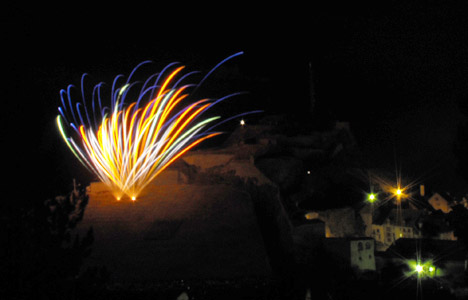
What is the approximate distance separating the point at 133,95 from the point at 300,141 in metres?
16.6

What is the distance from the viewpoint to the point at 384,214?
1140 inches

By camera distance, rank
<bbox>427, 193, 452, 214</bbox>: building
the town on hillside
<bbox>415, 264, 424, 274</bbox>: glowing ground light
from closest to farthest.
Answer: the town on hillside
<bbox>415, 264, 424, 274</bbox>: glowing ground light
<bbox>427, 193, 452, 214</bbox>: building

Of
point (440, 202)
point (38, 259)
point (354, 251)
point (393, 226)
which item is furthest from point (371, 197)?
point (38, 259)

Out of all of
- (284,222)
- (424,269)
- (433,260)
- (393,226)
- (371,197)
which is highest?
(371,197)

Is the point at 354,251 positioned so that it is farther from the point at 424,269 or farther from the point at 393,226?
the point at 393,226

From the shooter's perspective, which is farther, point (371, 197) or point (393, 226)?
point (371, 197)

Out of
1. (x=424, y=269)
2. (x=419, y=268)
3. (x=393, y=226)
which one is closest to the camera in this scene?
(x=419, y=268)

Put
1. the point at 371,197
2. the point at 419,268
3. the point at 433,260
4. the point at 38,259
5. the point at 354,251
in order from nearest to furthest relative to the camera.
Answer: the point at 38,259 < the point at 354,251 < the point at 419,268 < the point at 433,260 < the point at 371,197

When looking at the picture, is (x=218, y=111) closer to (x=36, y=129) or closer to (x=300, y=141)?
(x=300, y=141)

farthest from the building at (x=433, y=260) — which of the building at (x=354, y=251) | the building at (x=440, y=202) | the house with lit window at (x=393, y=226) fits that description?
the building at (x=440, y=202)

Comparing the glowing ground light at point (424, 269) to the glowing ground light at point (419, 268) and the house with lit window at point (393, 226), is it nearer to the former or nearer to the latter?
the glowing ground light at point (419, 268)

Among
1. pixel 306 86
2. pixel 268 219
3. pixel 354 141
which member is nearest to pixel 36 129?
pixel 268 219

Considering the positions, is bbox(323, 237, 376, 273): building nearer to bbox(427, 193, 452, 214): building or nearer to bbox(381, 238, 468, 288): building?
bbox(381, 238, 468, 288): building

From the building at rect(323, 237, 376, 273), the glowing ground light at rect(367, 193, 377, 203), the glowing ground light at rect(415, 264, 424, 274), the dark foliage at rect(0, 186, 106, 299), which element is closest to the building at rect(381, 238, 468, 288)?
the glowing ground light at rect(415, 264, 424, 274)
